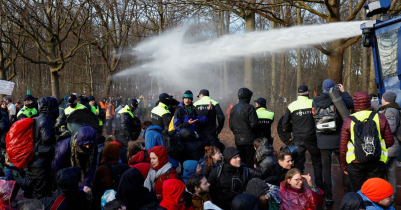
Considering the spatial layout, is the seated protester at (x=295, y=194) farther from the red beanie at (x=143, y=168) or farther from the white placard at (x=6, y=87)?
the white placard at (x=6, y=87)

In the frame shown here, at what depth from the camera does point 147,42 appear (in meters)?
24.5

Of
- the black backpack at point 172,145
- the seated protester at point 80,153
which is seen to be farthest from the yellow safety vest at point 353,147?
the seated protester at point 80,153

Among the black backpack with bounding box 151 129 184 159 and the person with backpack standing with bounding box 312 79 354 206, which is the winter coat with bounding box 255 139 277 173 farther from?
the black backpack with bounding box 151 129 184 159

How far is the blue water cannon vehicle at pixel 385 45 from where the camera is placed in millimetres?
7117

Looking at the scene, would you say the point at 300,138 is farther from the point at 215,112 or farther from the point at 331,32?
the point at 331,32

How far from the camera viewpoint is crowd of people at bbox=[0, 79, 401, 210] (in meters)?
3.77

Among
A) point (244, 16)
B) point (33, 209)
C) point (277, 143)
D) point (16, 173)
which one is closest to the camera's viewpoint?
point (33, 209)

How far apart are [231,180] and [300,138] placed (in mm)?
2182

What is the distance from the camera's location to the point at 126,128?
835 cm

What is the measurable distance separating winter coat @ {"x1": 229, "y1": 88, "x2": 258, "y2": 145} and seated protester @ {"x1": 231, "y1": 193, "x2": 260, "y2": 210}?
3074 millimetres

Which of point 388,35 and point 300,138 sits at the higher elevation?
point 388,35

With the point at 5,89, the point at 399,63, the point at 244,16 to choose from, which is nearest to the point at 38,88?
the point at 5,89

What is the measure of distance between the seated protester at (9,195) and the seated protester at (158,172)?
157 centimetres

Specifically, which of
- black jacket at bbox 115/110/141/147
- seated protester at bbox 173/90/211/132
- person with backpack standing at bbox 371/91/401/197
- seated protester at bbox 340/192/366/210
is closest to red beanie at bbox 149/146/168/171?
seated protester at bbox 173/90/211/132
